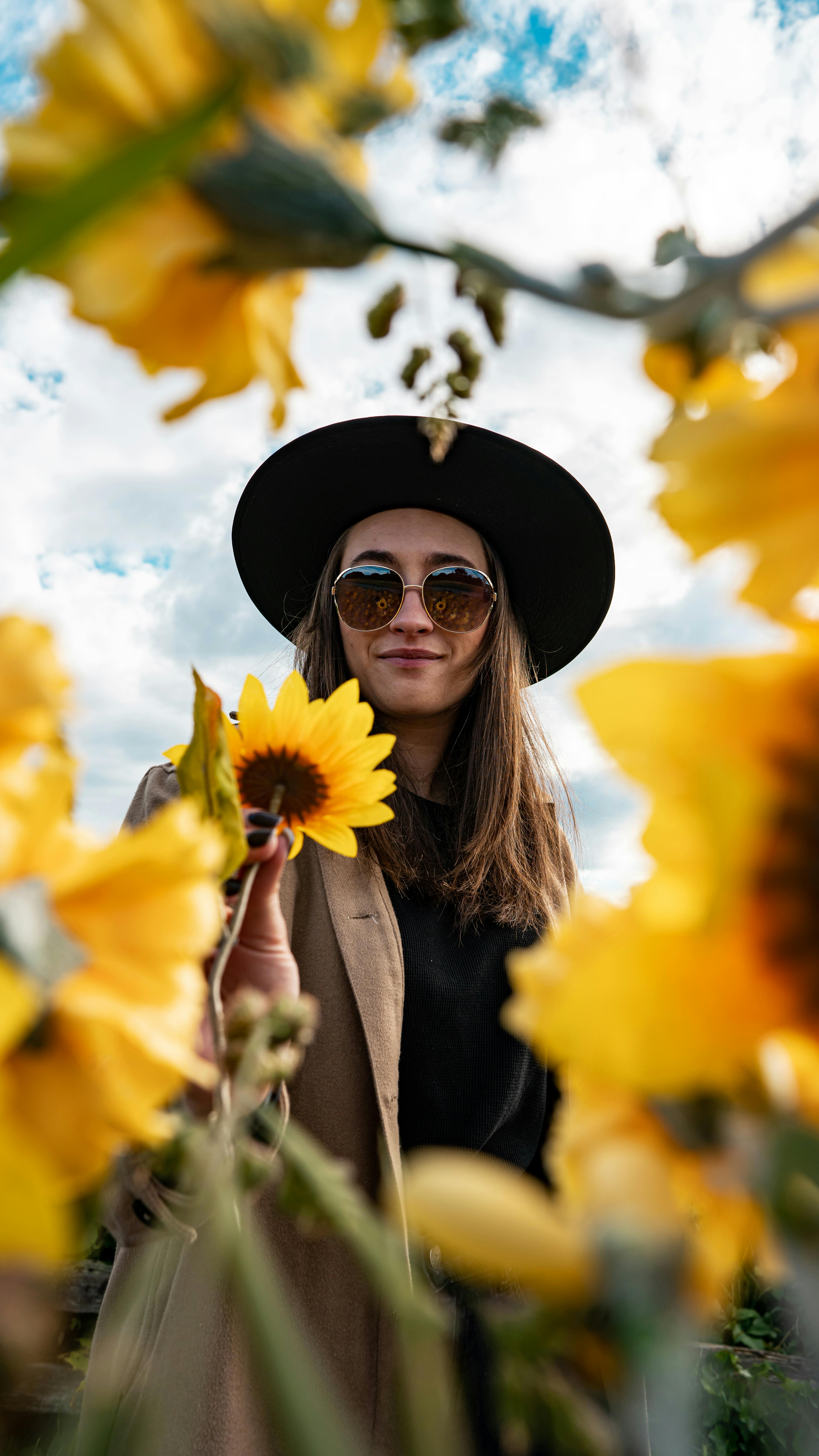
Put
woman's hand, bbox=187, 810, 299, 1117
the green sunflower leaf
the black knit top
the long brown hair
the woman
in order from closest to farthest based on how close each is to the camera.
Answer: the green sunflower leaf → woman's hand, bbox=187, 810, 299, 1117 → the woman → the black knit top → the long brown hair

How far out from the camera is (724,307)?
128 millimetres

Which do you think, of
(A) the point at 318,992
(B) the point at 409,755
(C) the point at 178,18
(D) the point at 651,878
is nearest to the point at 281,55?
(C) the point at 178,18

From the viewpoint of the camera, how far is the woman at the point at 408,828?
3.77 feet

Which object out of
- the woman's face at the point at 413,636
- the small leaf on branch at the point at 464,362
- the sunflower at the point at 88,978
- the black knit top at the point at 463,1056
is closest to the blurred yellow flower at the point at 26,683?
the sunflower at the point at 88,978

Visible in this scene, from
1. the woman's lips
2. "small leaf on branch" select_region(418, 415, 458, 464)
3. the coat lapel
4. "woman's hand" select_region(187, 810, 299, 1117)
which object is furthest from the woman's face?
"small leaf on branch" select_region(418, 415, 458, 464)

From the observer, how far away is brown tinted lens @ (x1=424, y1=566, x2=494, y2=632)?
1.62 m

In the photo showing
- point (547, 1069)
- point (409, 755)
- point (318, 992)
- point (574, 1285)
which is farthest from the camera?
point (409, 755)

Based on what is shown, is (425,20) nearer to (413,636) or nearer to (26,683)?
(26,683)

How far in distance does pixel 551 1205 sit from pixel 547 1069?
148 cm

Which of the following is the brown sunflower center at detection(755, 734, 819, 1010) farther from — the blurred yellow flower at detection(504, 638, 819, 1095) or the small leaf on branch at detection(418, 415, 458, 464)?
the small leaf on branch at detection(418, 415, 458, 464)

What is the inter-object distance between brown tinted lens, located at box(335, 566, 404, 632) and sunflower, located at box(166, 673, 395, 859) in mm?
1163

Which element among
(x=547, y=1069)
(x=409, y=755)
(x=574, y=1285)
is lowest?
(x=574, y=1285)

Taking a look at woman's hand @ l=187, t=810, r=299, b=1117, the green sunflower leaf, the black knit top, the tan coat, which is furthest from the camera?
the black knit top

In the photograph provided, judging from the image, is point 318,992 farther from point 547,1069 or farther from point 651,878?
point 651,878
